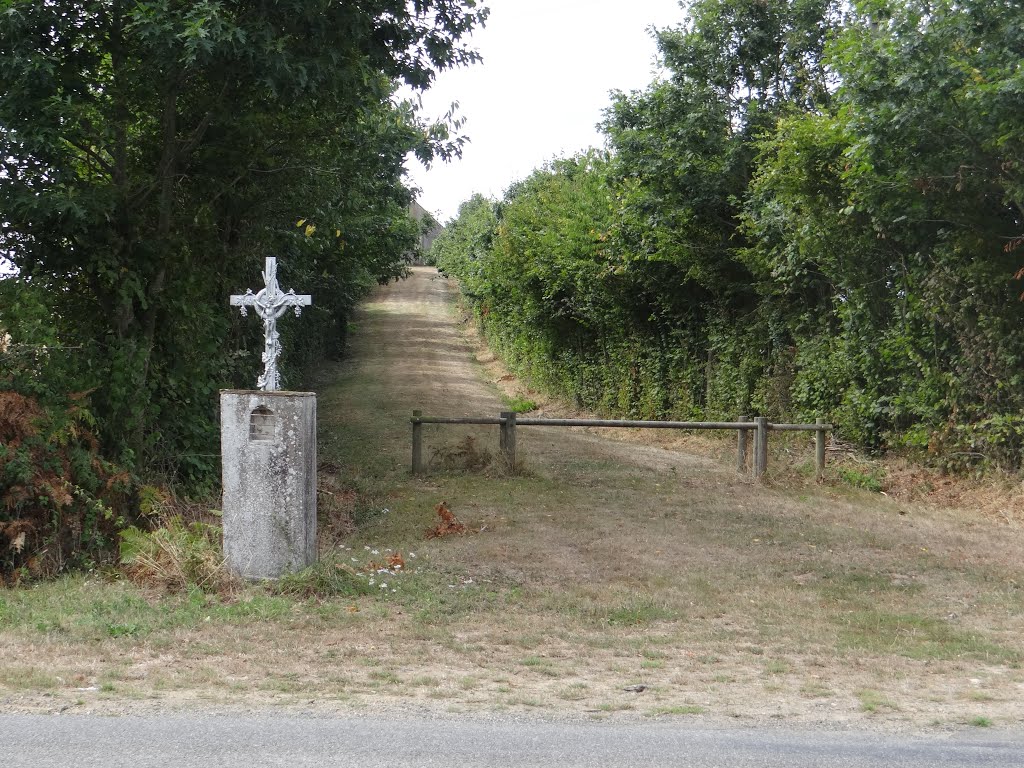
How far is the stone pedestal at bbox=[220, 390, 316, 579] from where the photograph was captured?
29.0 feet

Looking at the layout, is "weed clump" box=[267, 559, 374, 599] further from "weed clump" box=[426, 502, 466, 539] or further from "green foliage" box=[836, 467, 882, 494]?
"green foliage" box=[836, 467, 882, 494]

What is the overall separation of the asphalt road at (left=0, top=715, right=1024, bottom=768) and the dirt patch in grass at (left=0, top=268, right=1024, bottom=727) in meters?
0.33

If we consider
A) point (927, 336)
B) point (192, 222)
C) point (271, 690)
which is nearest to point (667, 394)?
point (927, 336)

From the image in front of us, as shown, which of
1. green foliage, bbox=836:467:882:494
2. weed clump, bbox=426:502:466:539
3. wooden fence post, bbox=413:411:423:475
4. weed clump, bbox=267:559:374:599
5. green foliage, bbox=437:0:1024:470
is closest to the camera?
weed clump, bbox=267:559:374:599

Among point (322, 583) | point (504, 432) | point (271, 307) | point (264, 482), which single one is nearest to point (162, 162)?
point (271, 307)

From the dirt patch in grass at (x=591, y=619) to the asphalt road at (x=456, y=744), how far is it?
1.07 ft

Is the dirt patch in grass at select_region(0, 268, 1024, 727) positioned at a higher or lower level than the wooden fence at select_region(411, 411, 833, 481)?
lower

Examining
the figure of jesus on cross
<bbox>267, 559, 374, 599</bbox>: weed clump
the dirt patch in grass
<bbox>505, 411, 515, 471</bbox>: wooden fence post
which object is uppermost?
the figure of jesus on cross

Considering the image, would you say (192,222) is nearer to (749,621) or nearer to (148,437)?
(148,437)

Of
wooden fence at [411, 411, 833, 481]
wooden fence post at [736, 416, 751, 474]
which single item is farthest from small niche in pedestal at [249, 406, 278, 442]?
wooden fence post at [736, 416, 751, 474]

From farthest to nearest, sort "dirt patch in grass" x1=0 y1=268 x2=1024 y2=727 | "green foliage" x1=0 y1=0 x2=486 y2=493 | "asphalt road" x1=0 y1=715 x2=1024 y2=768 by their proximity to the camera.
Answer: "green foliage" x1=0 y1=0 x2=486 y2=493 → "dirt patch in grass" x1=0 y1=268 x2=1024 y2=727 → "asphalt road" x1=0 y1=715 x2=1024 y2=768

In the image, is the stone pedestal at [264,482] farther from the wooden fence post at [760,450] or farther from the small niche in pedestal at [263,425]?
the wooden fence post at [760,450]

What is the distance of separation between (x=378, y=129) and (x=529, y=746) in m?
13.5

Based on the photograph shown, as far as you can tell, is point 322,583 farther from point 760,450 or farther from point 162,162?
point 760,450
